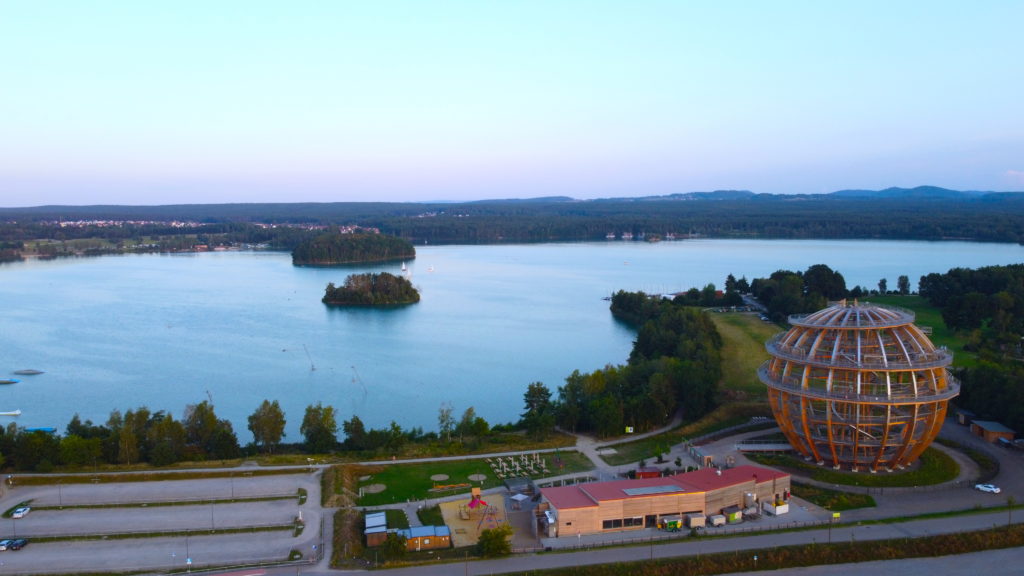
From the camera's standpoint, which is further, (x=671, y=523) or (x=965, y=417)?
(x=965, y=417)

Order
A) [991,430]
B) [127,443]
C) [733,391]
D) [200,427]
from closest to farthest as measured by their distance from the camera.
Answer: [127,443]
[991,430]
[200,427]
[733,391]

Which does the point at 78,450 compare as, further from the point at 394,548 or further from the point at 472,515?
the point at 472,515

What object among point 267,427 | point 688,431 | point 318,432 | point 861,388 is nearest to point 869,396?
point 861,388

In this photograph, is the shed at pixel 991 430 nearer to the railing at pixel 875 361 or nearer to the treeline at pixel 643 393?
the railing at pixel 875 361

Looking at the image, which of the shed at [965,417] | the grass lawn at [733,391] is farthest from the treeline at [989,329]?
the grass lawn at [733,391]

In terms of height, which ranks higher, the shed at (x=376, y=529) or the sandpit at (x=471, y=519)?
the shed at (x=376, y=529)

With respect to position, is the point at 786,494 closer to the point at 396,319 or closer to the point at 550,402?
the point at 550,402
